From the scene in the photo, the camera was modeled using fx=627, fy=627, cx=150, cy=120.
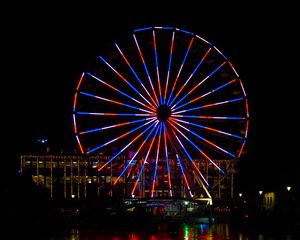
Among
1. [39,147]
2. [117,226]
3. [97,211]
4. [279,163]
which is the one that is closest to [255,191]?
[279,163]

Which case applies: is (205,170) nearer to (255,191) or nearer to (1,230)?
(255,191)

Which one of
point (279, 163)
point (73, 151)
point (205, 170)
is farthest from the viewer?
point (73, 151)

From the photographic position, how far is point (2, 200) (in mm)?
44125

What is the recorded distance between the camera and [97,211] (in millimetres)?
59781

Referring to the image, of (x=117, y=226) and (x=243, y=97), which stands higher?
(x=243, y=97)

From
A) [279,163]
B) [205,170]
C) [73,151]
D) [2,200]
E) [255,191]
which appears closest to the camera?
[2,200]

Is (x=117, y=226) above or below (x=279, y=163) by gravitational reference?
below

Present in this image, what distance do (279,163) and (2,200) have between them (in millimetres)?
35880

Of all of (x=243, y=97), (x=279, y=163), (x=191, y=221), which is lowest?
(x=191, y=221)

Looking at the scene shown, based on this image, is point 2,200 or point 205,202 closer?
point 2,200

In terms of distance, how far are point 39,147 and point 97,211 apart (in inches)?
2513

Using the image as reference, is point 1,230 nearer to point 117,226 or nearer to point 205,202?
point 117,226

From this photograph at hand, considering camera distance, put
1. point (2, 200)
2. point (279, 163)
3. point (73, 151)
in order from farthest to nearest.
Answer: point (73, 151), point (279, 163), point (2, 200)

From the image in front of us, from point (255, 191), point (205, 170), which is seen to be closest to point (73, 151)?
point (205, 170)
